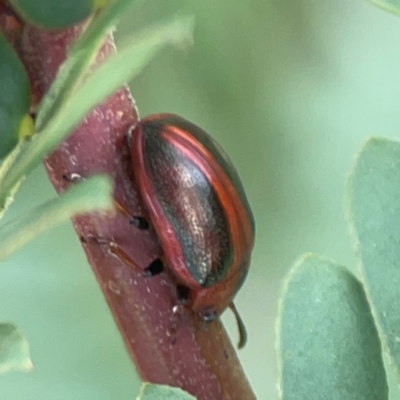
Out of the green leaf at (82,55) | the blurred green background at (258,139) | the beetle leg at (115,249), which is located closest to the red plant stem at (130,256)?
the beetle leg at (115,249)

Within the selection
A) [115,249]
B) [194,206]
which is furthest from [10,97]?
[194,206]

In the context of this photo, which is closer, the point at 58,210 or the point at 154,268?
the point at 58,210

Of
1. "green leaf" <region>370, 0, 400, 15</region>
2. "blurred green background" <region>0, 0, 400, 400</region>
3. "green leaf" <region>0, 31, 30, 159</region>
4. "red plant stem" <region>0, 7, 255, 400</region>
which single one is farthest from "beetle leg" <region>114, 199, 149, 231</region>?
"blurred green background" <region>0, 0, 400, 400</region>

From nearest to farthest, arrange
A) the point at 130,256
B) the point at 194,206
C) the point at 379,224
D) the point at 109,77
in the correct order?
the point at 109,77, the point at 379,224, the point at 130,256, the point at 194,206

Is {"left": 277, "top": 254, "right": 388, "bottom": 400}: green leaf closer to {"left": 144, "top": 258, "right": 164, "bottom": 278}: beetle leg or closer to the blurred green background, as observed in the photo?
{"left": 144, "top": 258, "right": 164, "bottom": 278}: beetle leg

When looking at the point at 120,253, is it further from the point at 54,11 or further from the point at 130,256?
the point at 54,11
